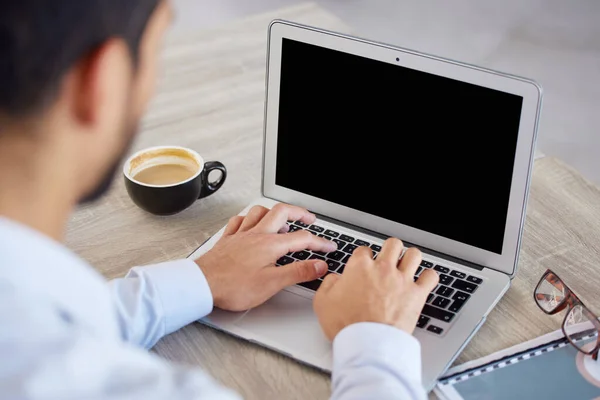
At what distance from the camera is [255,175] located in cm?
141

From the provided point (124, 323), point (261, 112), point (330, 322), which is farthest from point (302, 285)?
point (261, 112)

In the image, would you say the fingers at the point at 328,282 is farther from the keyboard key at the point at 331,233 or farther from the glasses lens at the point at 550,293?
the glasses lens at the point at 550,293

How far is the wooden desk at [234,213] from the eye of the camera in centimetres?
102

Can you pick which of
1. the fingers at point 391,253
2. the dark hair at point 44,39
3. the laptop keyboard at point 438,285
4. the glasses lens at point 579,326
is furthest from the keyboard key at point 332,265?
the dark hair at point 44,39

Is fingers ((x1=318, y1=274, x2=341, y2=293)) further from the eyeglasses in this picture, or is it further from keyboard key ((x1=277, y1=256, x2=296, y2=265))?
the eyeglasses

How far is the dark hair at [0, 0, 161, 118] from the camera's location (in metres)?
0.60

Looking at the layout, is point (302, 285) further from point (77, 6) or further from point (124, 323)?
point (77, 6)

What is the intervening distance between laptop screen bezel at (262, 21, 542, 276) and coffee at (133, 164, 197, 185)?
13 cm

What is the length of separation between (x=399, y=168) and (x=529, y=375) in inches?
13.9

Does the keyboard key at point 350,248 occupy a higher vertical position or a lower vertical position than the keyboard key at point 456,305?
lower

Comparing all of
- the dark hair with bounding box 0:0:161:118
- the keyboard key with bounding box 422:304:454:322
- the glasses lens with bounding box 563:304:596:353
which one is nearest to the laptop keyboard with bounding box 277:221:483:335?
the keyboard key with bounding box 422:304:454:322

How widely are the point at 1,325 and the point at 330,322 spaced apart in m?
0.48

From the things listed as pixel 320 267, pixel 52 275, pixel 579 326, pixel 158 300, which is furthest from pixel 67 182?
pixel 579 326

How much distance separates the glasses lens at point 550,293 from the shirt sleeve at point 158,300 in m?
0.46
